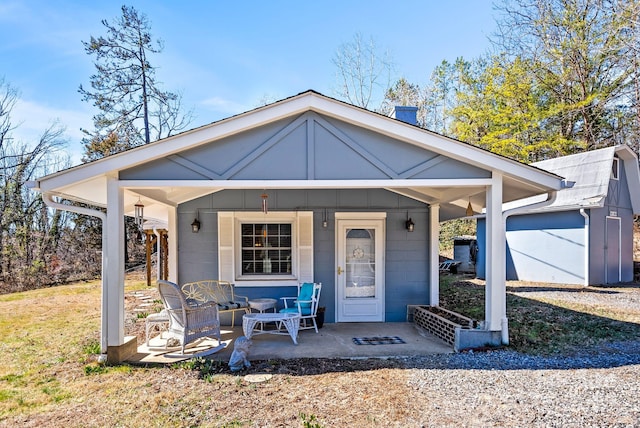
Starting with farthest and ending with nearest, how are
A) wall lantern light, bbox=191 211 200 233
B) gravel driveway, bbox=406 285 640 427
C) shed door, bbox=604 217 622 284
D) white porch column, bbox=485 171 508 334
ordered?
shed door, bbox=604 217 622 284, wall lantern light, bbox=191 211 200 233, white porch column, bbox=485 171 508 334, gravel driveway, bbox=406 285 640 427

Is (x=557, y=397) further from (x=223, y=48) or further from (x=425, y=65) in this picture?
(x=425, y=65)

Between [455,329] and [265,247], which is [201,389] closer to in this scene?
[455,329]

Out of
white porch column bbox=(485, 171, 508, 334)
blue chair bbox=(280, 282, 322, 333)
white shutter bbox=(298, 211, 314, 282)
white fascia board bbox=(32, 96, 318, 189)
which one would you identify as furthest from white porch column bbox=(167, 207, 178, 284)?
white porch column bbox=(485, 171, 508, 334)

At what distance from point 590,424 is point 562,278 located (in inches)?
406

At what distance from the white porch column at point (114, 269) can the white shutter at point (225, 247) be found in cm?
243

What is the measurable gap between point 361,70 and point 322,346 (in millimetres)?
17418

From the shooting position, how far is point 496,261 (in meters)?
5.30

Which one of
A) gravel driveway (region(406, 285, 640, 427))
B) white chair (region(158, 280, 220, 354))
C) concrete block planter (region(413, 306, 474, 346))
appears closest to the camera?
gravel driveway (region(406, 285, 640, 427))

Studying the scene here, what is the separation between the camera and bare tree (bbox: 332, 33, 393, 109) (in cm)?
2027

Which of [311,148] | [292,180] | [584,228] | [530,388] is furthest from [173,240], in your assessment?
[584,228]

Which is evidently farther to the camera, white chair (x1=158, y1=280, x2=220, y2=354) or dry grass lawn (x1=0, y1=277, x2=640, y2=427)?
white chair (x1=158, y1=280, x2=220, y2=354)

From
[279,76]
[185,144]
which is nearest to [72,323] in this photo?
[185,144]

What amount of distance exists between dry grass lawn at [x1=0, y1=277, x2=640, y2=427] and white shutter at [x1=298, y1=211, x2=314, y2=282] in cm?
250

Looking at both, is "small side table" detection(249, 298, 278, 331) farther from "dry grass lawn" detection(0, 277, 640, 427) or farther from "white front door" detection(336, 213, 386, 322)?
"dry grass lawn" detection(0, 277, 640, 427)
